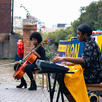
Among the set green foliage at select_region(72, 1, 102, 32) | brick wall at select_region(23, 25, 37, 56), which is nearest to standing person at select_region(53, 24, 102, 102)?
brick wall at select_region(23, 25, 37, 56)

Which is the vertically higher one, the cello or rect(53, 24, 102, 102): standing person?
rect(53, 24, 102, 102): standing person

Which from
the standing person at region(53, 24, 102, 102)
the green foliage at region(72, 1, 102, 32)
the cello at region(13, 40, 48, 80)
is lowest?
the cello at region(13, 40, 48, 80)

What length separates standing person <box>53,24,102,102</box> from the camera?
4.80 meters

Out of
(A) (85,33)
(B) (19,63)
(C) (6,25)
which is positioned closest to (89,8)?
(C) (6,25)

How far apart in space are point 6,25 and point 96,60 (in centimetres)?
2035

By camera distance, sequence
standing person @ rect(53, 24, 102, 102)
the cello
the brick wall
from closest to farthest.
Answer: standing person @ rect(53, 24, 102, 102) → the cello → the brick wall

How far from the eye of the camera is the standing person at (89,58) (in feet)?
15.8

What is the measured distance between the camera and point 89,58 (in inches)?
189

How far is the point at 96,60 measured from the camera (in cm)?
494

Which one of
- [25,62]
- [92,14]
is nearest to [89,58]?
[25,62]

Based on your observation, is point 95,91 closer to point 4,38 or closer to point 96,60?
point 96,60

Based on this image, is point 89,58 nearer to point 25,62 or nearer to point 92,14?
point 25,62

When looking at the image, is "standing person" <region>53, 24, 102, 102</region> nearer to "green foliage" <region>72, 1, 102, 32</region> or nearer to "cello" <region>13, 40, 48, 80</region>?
"cello" <region>13, 40, 48, 80</region>

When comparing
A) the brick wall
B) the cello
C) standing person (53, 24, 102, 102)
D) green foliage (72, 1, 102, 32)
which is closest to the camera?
standing person (53, 24, 102, 102)
